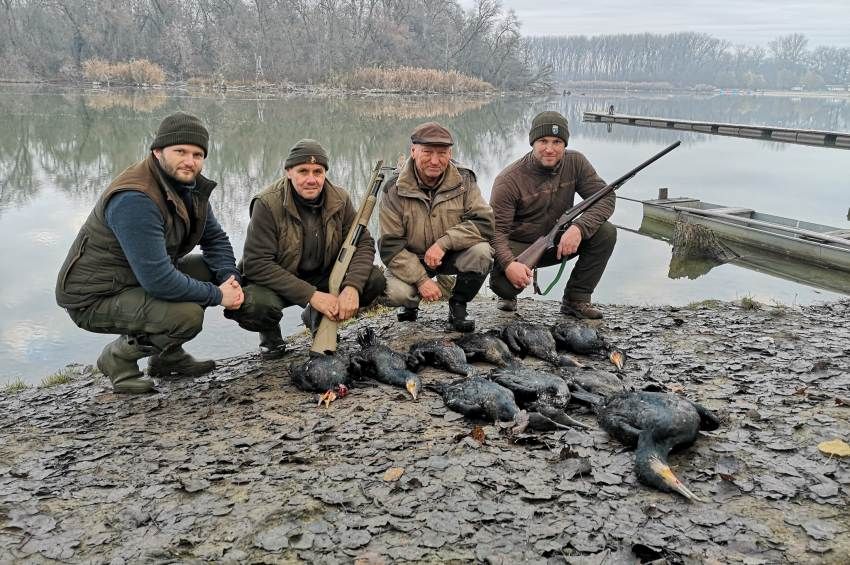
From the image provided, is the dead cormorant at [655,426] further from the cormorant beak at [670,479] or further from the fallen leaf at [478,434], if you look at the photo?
the fallen leaf at [478,434]

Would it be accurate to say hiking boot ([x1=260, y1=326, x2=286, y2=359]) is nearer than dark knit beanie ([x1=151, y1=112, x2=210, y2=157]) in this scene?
No

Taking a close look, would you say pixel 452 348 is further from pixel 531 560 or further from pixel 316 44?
pixel 316 44

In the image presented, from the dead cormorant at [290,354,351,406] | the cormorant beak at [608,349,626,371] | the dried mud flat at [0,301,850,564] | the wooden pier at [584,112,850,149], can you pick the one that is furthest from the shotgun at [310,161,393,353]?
the wooden pier at [584,112,850,149]

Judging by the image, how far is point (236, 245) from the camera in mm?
10070

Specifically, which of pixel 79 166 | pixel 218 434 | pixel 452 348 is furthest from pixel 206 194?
pixel 79 166

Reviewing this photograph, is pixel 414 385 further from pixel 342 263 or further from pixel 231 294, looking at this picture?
pixel 231 294

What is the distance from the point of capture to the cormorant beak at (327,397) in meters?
4.40

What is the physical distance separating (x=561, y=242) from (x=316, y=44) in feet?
195

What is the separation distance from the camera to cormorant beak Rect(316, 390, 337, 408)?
4402 mm

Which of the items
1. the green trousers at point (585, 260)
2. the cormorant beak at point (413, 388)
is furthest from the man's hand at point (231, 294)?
the green trousers at point (585, 260)

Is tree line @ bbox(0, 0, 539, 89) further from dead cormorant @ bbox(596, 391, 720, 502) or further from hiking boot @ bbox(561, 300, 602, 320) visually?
dead cormorant @ bbox(596, 391, 720, 502)

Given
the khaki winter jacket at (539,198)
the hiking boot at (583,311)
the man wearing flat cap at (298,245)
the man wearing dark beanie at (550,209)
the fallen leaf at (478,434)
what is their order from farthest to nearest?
the hiking boot at (583,311), the khaki winter jacket at (539,198), the man wearing dark beanie at (550,209), the man wearing flat cap at (298,245), the fallen leaf at (478,434)

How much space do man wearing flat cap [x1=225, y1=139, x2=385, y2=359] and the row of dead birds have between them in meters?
0.51

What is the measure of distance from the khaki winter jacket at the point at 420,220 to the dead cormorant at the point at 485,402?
1423 millimetres
